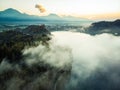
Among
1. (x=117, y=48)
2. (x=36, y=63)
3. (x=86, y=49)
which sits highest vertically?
(x=36, y=63)

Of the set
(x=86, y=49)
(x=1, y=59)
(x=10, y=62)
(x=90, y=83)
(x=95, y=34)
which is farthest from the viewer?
(x=86, y=49)

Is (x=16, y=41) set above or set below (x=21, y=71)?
above

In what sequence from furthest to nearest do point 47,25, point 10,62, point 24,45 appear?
point 47,25
point 24,45
point 10,62

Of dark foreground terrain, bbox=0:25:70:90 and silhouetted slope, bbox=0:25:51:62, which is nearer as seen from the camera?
dark foreground terrain, bbox=0:25:70:90

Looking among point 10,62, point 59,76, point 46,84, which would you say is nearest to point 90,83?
point 59,76

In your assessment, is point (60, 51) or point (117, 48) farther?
point (117, 48)

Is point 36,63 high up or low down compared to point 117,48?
up

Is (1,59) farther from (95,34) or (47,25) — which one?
(95,34)

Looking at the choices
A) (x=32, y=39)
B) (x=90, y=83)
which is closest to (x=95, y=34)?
(x=90, y=83)

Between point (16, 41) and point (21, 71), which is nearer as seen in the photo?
point (21, 71)

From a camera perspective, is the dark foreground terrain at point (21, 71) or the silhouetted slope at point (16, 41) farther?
the silhouetted slope at point (16, 41)
